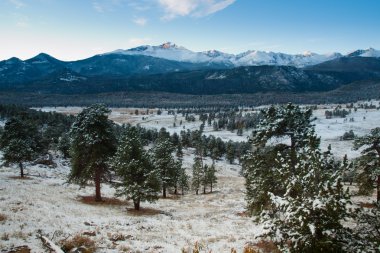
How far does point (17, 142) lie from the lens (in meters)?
49.3

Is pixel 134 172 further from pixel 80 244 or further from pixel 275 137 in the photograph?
pixel 275 137

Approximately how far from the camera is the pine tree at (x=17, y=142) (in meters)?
49.0

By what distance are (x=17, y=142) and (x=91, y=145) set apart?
62.4 feet

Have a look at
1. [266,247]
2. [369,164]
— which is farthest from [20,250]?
[369,164]

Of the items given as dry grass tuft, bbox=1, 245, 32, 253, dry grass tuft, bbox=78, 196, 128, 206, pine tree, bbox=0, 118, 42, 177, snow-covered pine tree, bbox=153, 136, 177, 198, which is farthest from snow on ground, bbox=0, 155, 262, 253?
snow-covered pine tree, bbox=153, 136, 177, 198

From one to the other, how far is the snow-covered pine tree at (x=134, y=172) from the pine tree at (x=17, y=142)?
21.0m

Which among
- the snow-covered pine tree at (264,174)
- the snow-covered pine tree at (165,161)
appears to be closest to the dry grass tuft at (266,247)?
the snow-covered pine tree at (264,174)

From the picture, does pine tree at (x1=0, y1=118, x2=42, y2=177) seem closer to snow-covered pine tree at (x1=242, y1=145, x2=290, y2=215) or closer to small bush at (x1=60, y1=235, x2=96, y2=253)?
small bush at (x1=60, y1=235, x2=96, y2=253)

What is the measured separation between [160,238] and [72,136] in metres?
21.6

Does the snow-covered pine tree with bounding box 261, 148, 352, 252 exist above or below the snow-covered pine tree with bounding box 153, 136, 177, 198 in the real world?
above

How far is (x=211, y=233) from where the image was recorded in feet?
81.8

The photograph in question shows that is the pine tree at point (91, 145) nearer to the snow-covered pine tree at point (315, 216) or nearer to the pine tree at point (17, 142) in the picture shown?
the pine tree at point (17, 142)

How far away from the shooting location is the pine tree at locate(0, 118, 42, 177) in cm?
4903

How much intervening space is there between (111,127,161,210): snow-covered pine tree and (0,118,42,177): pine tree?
68.7ft
